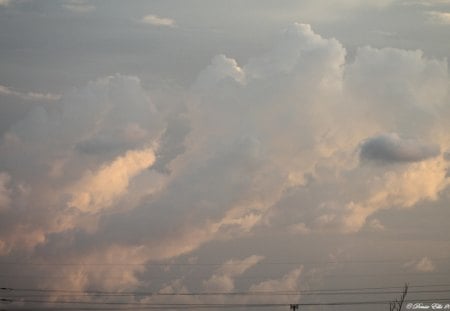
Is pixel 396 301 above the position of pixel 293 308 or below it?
below

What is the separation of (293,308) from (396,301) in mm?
41905

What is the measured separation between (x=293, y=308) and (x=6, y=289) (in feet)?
252

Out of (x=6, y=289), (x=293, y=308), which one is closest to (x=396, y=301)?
(x=293, y=308)

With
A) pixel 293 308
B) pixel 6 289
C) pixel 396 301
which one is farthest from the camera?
pixel 396 301

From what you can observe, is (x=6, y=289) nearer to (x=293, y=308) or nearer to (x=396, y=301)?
(x=293, y=308)

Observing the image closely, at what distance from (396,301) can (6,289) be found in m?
119

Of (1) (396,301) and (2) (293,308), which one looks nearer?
(2) (293,308)

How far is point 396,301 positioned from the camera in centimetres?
4288

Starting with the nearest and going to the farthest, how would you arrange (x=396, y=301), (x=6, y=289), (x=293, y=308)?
1. (x=6, y=289)
2. (x=293, y=308)
3. (x=396, y=301)

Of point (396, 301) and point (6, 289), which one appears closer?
point (6, 289)

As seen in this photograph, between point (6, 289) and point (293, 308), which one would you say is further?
point (293, 308)


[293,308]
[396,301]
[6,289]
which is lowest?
[396,301]

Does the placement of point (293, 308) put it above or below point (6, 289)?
below
